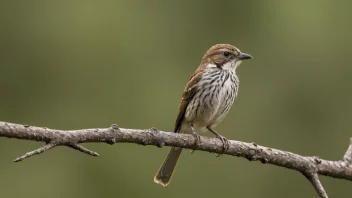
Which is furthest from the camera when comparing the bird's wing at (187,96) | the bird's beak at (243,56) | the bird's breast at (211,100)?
the bird's beak at (243,56)

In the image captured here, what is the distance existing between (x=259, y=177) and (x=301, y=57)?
293cm

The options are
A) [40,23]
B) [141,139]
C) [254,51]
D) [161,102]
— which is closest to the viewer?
[141,139]

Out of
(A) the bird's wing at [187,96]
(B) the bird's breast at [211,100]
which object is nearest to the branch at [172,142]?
(B) the bird's breast at [211,100]

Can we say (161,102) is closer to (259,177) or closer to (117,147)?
(117,147)

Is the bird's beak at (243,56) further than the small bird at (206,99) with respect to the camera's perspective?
Yes

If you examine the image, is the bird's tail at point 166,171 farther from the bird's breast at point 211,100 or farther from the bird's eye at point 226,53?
the bird's eye at point 226,53

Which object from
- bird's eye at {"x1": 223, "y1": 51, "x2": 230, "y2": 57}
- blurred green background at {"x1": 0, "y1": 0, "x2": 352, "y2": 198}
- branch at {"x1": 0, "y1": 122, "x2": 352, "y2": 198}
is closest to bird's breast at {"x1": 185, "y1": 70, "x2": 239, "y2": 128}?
bird's eye at {"x1": 223, "y1": 51, "x2": 230, "y2": 57}

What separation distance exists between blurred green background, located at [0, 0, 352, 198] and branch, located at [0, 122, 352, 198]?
214 inches

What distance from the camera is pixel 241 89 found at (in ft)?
42.8

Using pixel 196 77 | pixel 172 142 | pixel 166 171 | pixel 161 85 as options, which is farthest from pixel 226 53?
pixel 161 85

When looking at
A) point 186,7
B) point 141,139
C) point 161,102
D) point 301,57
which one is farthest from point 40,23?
point 141,139

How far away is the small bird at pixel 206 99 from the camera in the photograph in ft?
23.2

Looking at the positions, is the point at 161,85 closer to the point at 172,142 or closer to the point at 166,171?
the point at 166,171

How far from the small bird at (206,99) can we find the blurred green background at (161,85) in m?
4.28
